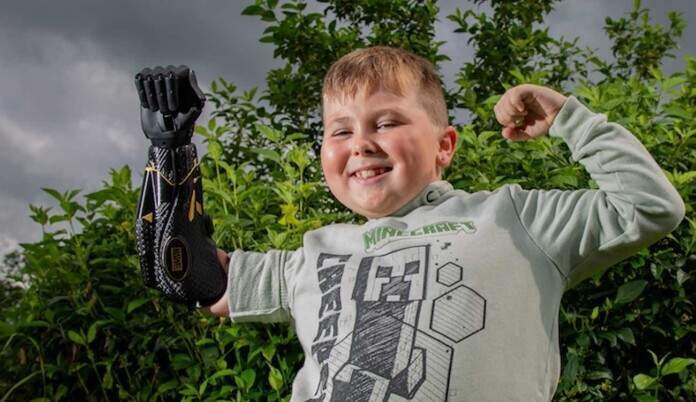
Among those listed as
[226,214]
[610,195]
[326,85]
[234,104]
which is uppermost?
[234,104]

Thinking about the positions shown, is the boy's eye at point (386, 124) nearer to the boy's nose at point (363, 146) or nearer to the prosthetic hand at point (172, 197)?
the boy's nose at point (363, 146)

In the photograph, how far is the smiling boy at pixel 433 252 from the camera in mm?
1605

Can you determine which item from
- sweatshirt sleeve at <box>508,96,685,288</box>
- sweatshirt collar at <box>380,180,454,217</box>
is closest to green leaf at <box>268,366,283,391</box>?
sweatshirt collar at <box>380,180,454,217</box>

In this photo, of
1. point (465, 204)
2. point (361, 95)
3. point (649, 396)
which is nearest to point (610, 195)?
point (465, 204)

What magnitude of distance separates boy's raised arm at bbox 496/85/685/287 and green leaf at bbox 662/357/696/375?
27.8 inches

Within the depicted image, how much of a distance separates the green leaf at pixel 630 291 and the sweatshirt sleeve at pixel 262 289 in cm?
95

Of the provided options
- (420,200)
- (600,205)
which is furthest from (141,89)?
(600,205)

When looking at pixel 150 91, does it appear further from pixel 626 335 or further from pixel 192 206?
pixel 626 335

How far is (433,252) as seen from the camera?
171 cm

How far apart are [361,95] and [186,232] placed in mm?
511

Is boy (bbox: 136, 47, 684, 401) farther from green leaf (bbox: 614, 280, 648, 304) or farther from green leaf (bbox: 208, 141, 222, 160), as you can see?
green leaf (bbox: 208, 141, 222, 160)

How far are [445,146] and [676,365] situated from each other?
3.04 feet

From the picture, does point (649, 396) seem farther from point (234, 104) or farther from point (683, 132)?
point (234, 104)

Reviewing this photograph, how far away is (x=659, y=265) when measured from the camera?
2.41 metres
